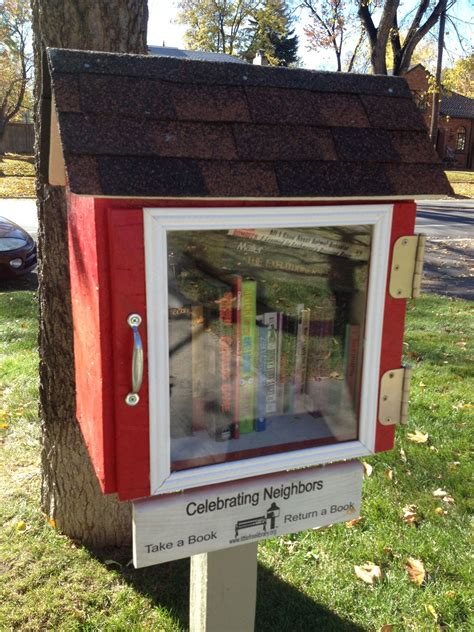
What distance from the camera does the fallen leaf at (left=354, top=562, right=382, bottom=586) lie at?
241cm

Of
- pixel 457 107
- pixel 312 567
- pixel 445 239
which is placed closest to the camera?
pixel 312 567

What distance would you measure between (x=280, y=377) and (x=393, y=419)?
0.31m

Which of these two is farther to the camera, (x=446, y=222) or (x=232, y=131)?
(x=446, y=222)

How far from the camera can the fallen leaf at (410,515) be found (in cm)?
272

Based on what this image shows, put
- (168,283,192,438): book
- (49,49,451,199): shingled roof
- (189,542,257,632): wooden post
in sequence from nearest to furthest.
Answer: (49,49,451,199): shingled roof, (168,283,192,438): book, (189,542,257,632): wooden post

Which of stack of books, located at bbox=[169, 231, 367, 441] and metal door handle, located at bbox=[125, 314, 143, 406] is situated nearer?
metal door handle, located at bbox=[125, 314, 143, 406]

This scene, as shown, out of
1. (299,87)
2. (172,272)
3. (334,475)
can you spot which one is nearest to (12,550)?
(334,475)

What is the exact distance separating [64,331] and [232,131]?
4.53 feet

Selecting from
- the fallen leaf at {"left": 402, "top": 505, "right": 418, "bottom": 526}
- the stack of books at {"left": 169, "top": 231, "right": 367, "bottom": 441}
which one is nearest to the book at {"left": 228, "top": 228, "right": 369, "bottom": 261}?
the stack of books at {"left": 169, "top": 231, "right": 367, "bottom": 441}

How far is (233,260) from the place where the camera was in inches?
57.2

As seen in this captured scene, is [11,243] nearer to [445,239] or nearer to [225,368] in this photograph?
[225,368]

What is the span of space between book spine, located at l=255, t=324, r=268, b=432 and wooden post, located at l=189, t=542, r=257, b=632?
370 millimetres

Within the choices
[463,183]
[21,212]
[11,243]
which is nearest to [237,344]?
[11,243]

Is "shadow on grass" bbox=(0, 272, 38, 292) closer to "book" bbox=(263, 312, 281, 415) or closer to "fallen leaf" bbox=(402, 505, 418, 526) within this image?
"fallen leaf" bbox=(402, 505, 418, 526)
